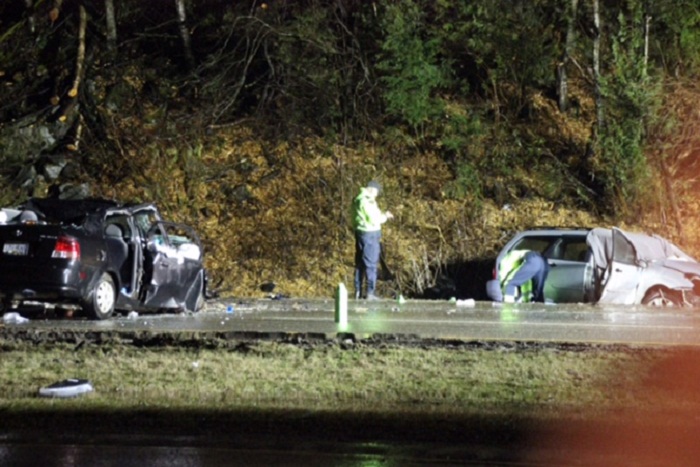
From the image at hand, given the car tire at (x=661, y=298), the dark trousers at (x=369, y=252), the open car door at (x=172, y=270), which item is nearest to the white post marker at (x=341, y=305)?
the open car door at (x=172, y=270)

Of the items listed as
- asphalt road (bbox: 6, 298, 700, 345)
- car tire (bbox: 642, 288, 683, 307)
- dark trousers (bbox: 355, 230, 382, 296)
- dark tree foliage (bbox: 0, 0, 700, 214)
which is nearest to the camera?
asphalt road (bbox: 6, 298, 700, 345)

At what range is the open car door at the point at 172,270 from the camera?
17.3 meters

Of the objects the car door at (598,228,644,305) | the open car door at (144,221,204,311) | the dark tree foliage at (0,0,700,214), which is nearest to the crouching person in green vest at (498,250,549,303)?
the car door at (598,228,644,305)

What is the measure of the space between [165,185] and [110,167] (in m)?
1.60

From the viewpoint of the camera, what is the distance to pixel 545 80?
30641 mm

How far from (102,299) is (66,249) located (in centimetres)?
108

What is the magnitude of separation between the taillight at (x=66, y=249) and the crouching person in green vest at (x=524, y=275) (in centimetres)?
848

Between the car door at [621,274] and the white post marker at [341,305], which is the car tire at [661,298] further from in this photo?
the white post marker at [341,305]

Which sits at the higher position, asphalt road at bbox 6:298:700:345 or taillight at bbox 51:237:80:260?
taillight at bbox 51:237:80:260

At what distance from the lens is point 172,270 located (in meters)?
17.8

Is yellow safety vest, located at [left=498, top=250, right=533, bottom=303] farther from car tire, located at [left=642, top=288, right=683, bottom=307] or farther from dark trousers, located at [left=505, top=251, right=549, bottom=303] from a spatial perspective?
car tire, located at [left=642, top=288, right=683, bottom=307]

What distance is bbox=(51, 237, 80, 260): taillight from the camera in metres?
16.0

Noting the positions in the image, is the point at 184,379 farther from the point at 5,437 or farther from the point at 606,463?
the point at 606,463

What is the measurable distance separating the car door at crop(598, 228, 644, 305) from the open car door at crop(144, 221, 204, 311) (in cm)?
743
